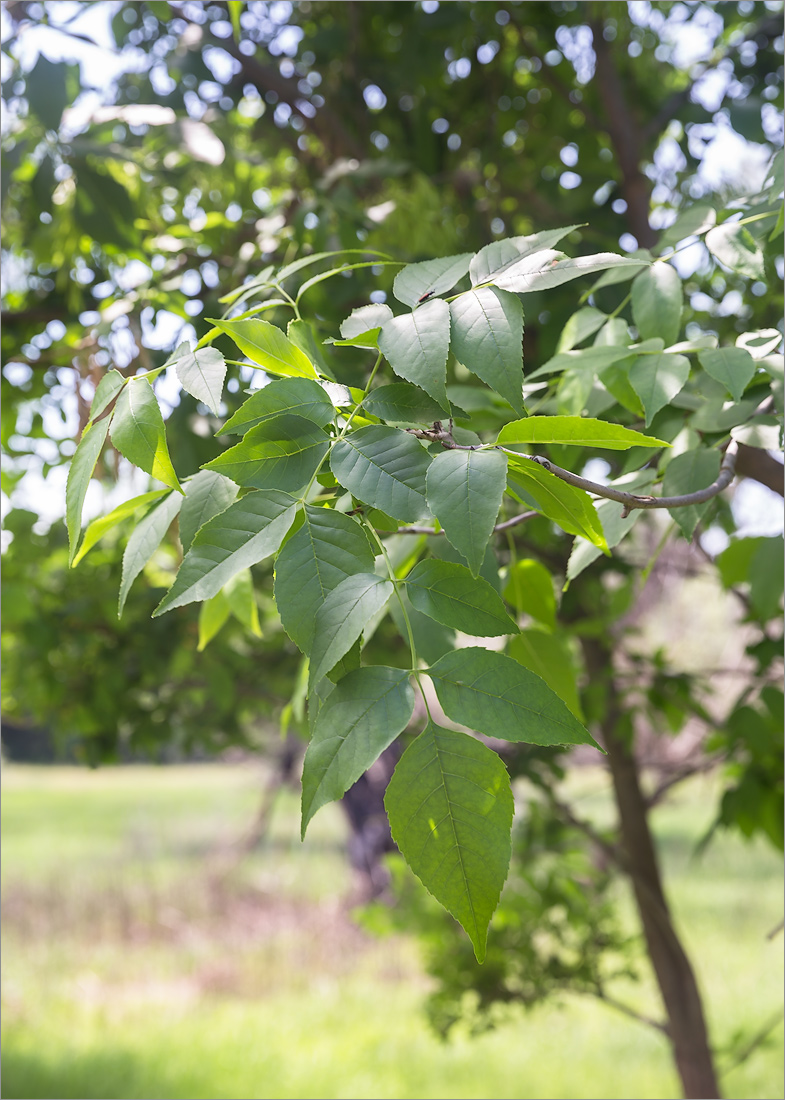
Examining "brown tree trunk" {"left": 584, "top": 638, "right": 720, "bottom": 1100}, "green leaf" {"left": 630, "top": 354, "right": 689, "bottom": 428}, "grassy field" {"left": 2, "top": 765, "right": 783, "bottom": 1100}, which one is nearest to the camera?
"green leaf" {"left": 630, "top": 354, "right": 689, "bottom": 428}

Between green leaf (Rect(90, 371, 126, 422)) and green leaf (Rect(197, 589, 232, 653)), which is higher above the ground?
green leaf (Rect(90, 371, 126, 422))

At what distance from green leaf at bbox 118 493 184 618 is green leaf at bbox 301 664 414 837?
0.32 feet

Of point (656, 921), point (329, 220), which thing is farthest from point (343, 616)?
point (656, 921)

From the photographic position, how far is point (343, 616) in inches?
9.0

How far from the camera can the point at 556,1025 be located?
7.50 feet

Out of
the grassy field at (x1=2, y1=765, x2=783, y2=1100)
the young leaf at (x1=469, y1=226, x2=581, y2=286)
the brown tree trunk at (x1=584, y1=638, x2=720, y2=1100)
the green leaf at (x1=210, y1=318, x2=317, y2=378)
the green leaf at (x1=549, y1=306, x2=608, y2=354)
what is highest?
the young leaf at (x1=469, y1=226, x2=581, y2=286)

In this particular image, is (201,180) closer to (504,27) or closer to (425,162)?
(425,162)

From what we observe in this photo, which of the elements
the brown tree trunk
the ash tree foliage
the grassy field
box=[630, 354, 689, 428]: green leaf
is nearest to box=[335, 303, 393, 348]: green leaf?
the ash tree foliage

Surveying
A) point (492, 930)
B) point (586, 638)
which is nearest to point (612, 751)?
point (586, 638)

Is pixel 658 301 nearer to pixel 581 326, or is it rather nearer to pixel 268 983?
pixel 581 326

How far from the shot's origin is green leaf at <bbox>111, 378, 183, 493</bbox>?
0.26m

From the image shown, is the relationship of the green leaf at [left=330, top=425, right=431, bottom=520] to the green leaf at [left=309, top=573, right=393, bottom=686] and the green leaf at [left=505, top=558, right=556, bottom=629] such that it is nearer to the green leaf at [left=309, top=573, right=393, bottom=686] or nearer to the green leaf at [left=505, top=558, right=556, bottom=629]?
the green leaf at [left=309, top=573, right=393, bottom=686]

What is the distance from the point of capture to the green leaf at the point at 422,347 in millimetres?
248

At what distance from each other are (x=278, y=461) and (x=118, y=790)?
18.3 ft
